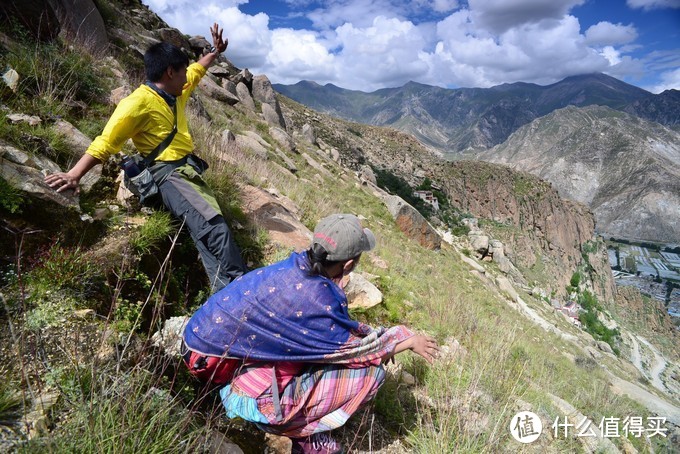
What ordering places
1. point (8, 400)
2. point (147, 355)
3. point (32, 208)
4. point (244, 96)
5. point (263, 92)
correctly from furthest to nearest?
point (263, 92)
point (244, 96)
point (32, 208)
point (147, 355)
point (8, 400)

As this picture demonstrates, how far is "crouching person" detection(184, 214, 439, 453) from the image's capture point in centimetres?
194

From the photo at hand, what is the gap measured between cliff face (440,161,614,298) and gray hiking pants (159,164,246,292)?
51105 mm

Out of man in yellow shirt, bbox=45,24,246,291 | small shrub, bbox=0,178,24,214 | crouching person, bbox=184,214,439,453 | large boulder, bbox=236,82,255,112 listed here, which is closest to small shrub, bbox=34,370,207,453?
crouching person, bbox=184,214,439,453

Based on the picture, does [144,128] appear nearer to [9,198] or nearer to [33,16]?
[9,198]

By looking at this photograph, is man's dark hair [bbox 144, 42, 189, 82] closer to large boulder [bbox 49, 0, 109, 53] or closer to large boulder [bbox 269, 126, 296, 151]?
large boulder [bbox 49, 0, 109, 53]

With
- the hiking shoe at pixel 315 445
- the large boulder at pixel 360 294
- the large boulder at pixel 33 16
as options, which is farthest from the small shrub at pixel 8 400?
the large boulder at pixel 33 16

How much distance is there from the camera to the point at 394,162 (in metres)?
44.4

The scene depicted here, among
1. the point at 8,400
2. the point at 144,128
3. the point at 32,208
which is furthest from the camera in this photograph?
the point at 144,128

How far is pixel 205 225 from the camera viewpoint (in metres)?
2.87

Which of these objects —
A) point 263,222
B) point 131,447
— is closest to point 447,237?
point 263,222

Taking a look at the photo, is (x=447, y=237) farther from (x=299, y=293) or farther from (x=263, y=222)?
(x=299, y=293)

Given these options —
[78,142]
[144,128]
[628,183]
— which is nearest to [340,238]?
[144,128]

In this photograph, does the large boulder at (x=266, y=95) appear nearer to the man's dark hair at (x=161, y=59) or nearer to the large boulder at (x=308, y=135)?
the large boulder at (x=308, y=135)

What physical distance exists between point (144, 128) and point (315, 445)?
2.60m
